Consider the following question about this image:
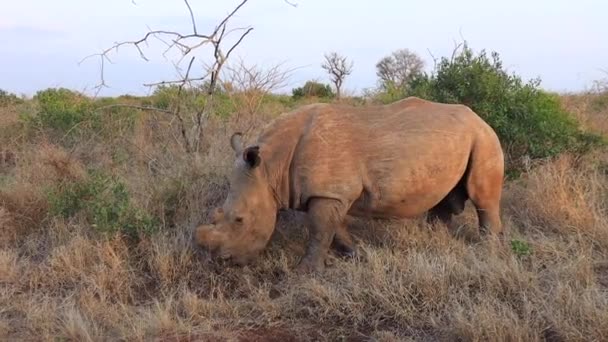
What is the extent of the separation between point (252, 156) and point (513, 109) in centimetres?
398

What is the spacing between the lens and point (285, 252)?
21.2 feet

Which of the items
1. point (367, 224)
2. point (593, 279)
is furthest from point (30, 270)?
point (593, 279)

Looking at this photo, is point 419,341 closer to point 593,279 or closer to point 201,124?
point 593,279

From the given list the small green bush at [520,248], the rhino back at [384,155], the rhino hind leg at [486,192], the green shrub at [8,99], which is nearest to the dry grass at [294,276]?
the small green bush at [520,248]

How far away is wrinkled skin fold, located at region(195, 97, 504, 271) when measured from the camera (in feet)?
20.0

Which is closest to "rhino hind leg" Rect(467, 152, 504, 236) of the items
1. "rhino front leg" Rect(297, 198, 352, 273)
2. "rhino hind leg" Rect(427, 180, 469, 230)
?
"rhino hind leg" Rect(427, 180, 469, 230)

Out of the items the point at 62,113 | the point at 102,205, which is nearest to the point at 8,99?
the point at 62,113

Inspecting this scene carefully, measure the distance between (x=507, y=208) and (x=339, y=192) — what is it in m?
2.37

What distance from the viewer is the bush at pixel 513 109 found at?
27.7ft

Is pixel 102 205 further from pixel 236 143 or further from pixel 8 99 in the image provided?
pixel 8 99

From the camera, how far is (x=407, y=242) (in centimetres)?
636

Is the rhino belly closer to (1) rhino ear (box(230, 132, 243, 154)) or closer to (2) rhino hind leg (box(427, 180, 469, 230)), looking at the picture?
(2) rhino hind leg (box(427, 180, 469, 230))

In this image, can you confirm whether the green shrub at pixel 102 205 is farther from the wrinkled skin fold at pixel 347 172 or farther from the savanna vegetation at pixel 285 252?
the wrinkled skin fold at pixel 347 172

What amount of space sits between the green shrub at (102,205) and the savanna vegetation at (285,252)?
18mm
